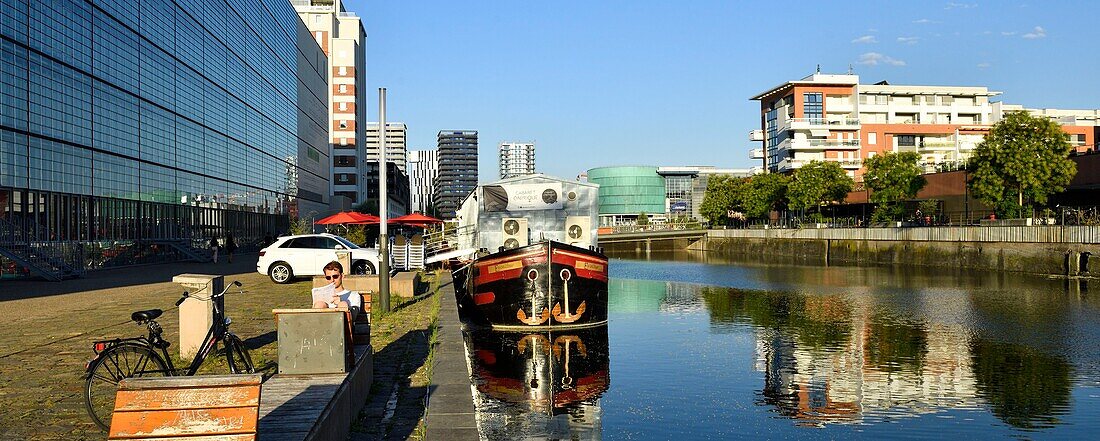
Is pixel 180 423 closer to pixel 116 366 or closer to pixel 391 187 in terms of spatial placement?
pixel 116 366

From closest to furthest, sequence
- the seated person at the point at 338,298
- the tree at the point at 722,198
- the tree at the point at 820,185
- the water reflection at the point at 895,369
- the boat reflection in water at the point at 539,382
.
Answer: the seated person at the point at 338,298 < the boat reflection in water at the point at 539,382 < the water reflection at the point at 895,369 < the tree at the point at 820,185 < the tree at the point at 722,198

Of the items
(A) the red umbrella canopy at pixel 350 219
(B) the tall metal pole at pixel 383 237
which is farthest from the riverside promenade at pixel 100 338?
(A) the red umbrella canopy at pixel 350 219

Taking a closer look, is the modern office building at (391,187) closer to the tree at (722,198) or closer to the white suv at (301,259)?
the tree at (722,198)

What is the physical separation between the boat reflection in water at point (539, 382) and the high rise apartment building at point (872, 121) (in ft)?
299

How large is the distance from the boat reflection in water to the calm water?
0.12 ft

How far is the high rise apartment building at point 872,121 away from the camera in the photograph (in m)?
108

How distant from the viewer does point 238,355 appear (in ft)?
35.4

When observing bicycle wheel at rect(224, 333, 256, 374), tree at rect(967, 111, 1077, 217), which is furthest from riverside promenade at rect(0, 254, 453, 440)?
tree at rect(967, 111, 1077, 217)

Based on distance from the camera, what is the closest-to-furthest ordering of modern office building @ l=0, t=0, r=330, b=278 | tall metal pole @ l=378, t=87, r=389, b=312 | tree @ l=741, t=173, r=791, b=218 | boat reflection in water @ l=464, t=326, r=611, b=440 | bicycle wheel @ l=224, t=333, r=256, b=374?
bicycle wheel @ l=224, t=333, r=256, b=374, boat reflection in water @ l=464, t=326, r=611, b=440, tall metal pole @ l=378, t=87, r=389, b=312, modern office building @ l=0, t=0, r=330, b=278, tree @ l=741, t=173, r=791, b=218

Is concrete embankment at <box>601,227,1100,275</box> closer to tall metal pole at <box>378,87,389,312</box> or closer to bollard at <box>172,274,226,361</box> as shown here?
tall metal pole at <box>378,87,389,312</box>

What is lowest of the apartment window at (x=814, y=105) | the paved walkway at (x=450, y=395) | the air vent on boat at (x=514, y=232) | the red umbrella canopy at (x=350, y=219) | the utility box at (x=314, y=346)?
the paved walkway at (x=450, y=395)

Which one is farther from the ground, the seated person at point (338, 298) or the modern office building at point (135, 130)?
the modern office building at point (135, 130)

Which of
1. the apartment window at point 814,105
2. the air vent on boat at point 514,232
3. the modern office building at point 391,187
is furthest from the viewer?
the modern office building at point 391,187

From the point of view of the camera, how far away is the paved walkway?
8.70 metres
